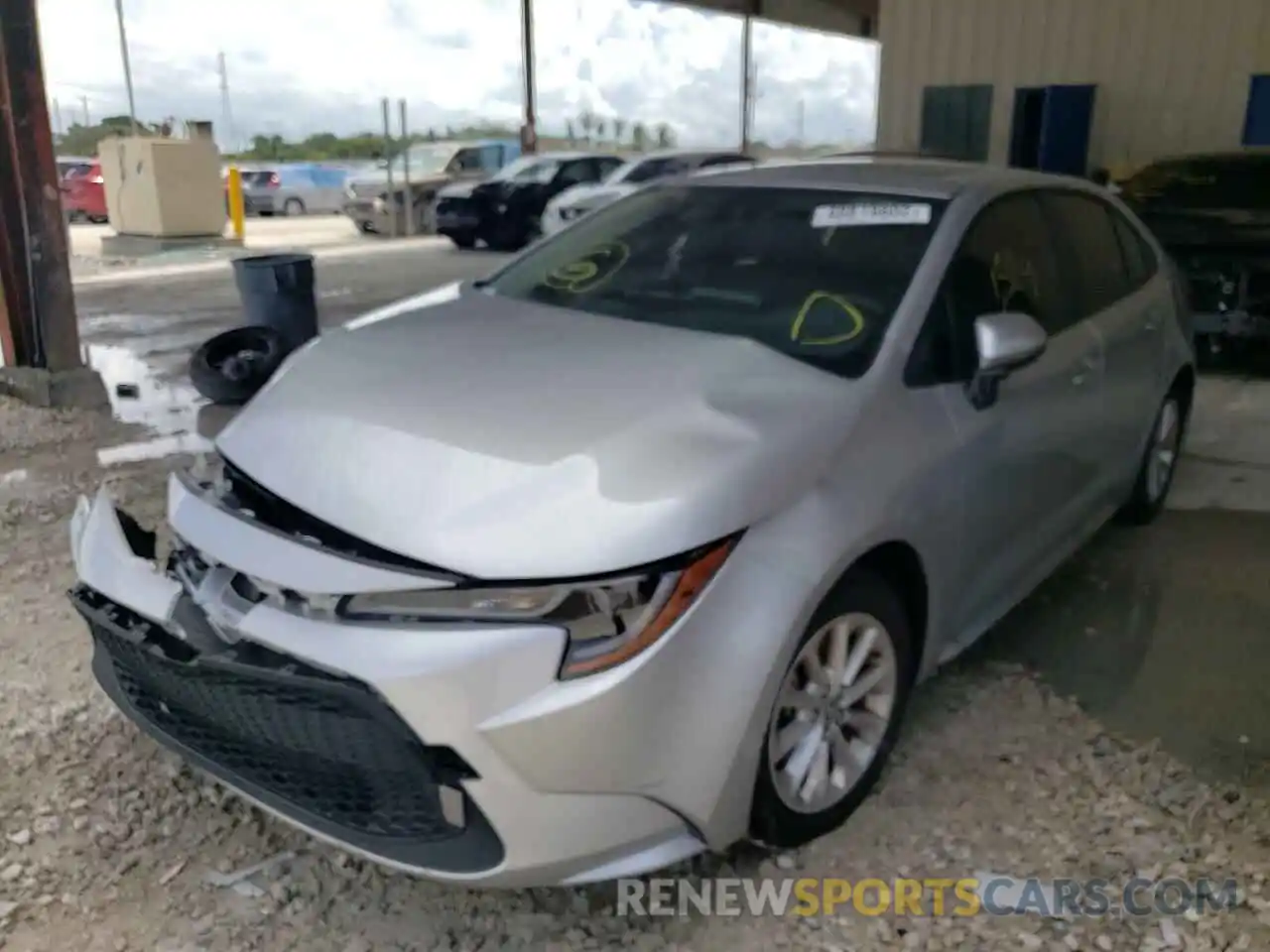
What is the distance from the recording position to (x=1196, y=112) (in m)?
9.99

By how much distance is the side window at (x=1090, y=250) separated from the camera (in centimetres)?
344

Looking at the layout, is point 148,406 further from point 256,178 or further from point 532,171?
point 256,178

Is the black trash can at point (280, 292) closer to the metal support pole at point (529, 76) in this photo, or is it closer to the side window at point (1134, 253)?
the side window at point (1134, 253)

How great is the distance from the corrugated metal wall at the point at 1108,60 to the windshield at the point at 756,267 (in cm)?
838

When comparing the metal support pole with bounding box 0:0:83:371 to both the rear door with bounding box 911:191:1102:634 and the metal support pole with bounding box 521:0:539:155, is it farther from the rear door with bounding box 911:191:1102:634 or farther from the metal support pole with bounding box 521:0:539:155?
the metal support pole with bounding box 521:0:539:155

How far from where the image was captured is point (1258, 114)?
31.5 feet

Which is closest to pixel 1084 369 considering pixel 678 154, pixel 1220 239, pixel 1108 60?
pixel 1220 239

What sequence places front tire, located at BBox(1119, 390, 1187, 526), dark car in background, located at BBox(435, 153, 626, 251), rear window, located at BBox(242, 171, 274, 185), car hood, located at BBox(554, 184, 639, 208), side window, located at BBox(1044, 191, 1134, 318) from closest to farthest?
side window, located at BBox(1044, 191, 1134, 318) < front tire, located at BBox(1119, 390, 1187, 526) < car hood, located at BBox(554, 184, 639, 208) < dark car in background, located at BBox(435, 153, 626, 251) < rear window, located at BBox(242, 171, 274, 185)

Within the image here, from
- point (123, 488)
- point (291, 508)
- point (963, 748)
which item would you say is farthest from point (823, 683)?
point (123, 488)

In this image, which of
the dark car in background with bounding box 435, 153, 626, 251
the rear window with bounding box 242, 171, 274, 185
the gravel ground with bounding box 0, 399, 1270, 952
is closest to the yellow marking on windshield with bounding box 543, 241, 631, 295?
the gravel ground with bounding box 0, 399, 1270, 952

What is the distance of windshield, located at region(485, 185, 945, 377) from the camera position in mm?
2656

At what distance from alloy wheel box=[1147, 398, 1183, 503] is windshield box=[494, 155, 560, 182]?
12.1 meters

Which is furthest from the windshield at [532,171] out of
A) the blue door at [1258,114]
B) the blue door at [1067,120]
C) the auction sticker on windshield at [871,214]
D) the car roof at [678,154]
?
the auction sticker on windshield at [871,214]

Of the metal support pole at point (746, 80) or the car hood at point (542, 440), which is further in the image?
the metal support pole at point (746, 80)
